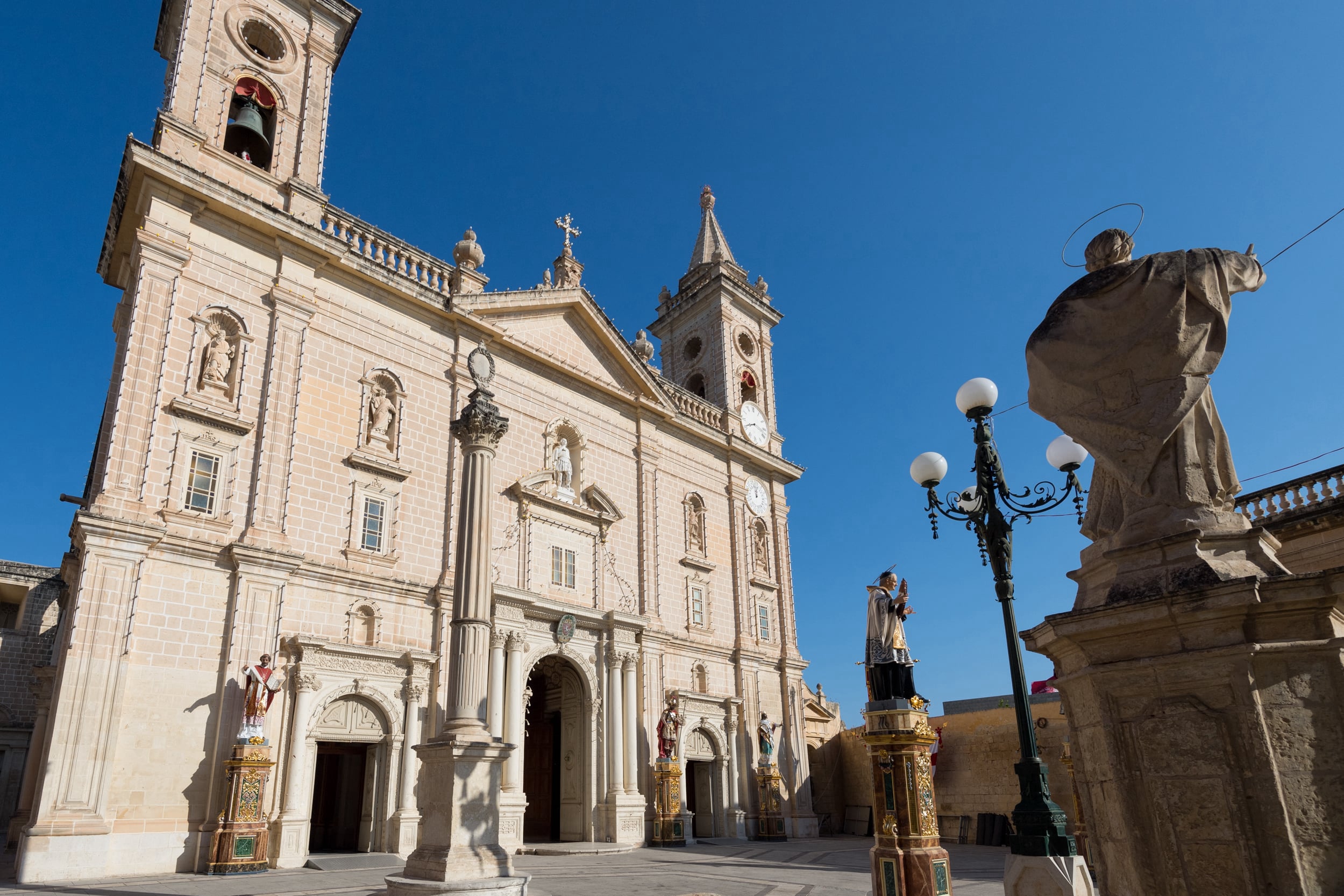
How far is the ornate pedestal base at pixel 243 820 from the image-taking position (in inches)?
529

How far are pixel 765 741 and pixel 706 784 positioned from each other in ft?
7.15

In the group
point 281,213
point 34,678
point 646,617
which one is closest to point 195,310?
point 281,213

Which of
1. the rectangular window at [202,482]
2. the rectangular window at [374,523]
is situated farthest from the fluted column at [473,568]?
the rectangular window at [374,523]

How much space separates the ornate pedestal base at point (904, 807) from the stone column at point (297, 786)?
10668 millimetres

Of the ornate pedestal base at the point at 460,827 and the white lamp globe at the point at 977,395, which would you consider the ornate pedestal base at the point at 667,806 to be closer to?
the ornate pedestal base at the point at 460,827

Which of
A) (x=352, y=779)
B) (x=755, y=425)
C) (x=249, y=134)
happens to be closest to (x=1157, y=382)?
(x=352, y=779)

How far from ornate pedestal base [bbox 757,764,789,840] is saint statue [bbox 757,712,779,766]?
0.63ft

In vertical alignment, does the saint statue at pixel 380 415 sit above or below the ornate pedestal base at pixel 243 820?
above

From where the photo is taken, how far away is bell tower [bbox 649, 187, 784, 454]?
30609 mm

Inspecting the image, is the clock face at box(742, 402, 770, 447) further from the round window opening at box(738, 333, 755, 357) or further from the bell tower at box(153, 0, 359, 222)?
the bell tower at box(153, 0, 359, 222)

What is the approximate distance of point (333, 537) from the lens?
17.2 meters

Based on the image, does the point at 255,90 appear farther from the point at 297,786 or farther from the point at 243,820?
the point at 243,820

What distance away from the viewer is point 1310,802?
10.4ft

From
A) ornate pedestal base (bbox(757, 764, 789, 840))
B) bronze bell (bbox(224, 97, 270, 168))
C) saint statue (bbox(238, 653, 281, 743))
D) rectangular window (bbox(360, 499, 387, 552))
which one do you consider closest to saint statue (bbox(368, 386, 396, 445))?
rectangular window (bbox(360, 499, 387, 552))
